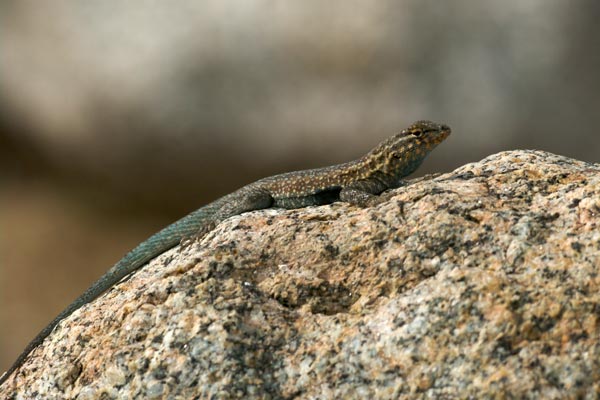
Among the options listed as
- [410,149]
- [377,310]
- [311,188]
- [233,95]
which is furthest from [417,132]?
[233,95]

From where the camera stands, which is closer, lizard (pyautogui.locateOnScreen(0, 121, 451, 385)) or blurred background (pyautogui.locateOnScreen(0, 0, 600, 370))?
lizard (pyautogui.locateOnScreen(0, 121, 451, 385))

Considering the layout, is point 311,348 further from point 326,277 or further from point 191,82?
point 191,82

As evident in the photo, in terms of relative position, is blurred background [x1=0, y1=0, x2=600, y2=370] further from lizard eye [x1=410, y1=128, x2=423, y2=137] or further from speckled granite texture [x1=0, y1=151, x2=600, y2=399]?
speckled granite texture [x1=0, y1=151, x2=600, y2=399]

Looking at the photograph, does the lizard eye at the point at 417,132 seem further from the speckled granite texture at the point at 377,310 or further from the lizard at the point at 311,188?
the speckled granite texture at the point at 377,310

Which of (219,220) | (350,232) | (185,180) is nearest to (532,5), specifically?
(185,180)

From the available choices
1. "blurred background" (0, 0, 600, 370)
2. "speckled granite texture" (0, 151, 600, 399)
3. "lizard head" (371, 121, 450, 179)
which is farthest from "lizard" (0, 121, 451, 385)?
"blurred background" (0, 0, 600, 370)
